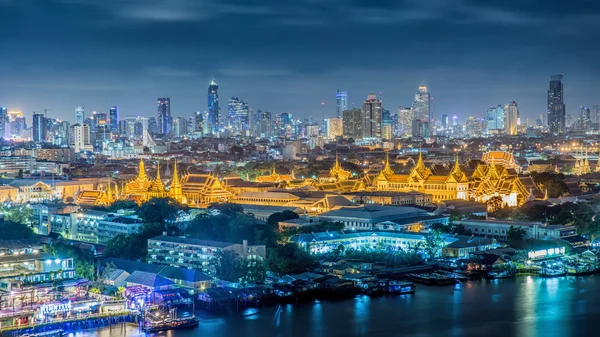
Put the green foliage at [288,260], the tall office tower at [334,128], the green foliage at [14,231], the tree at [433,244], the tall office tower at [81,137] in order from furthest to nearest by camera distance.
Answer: the tall office tower at [334,128], the tall office tower at [81,137], the green foliage at [14,231], the tree at [433,244], the green foliage at [288,260]

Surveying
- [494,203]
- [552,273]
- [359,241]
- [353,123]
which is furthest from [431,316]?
[353,123]

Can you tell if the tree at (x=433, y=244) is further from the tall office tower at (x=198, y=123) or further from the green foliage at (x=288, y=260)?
the tall office tower at (x=198, y=123)

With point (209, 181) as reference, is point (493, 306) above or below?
below

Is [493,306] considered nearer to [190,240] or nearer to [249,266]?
[249,266]

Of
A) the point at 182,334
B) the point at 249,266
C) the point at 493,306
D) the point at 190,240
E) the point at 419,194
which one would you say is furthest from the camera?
Answer: the point at 419,194

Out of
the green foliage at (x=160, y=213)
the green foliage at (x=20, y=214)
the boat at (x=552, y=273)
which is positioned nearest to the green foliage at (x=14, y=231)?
the green foliage at (x=160, y=213)

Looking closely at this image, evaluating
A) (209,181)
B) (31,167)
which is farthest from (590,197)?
(31,167)

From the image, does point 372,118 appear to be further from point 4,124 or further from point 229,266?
point 229,266

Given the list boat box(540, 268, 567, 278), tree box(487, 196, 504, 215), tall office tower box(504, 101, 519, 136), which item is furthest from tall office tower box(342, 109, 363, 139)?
boat box(540, 268, 567, 278)
